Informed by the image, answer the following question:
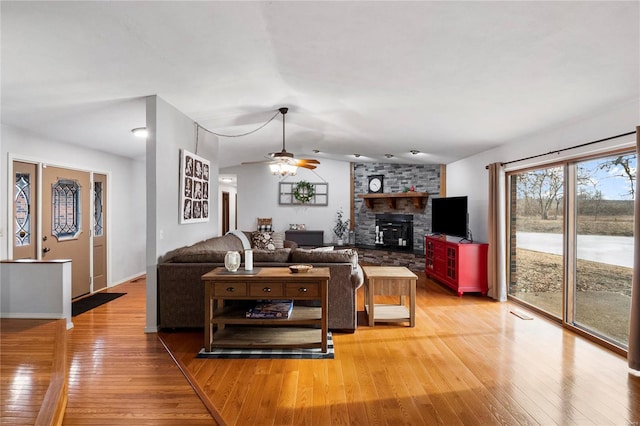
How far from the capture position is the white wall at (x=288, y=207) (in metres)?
9.05

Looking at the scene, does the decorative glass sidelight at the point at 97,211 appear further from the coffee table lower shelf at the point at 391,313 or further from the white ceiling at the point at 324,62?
the coffee table lower shelf at the point at 391,313

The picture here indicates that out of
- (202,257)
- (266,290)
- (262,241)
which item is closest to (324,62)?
(266,290)

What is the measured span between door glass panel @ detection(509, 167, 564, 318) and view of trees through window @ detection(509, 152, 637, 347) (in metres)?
0.01

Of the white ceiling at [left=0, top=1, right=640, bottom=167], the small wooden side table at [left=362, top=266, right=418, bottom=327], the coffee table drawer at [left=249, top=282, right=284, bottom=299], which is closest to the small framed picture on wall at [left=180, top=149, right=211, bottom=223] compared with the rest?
the white ceiling at [left=0, top=1, right=640, bottom=167]

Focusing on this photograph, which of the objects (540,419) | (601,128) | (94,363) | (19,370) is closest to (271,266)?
(94,363)

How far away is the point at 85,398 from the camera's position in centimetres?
252

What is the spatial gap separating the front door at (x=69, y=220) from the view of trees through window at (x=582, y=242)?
633cm

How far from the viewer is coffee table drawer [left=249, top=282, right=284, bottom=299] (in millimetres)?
3285

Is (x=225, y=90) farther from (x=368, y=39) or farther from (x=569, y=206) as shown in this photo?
(x=569, y=206)

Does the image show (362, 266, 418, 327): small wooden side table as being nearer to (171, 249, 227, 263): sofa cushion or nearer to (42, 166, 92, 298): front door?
(171, 249, 227, 263): sofa cushion

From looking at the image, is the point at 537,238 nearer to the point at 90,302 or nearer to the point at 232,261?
the point at 232,261

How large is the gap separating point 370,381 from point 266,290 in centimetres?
116

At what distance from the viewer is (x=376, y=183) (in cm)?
877

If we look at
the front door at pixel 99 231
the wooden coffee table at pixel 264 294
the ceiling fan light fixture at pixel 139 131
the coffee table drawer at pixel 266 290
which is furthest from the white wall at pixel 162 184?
the front door at pixel 99 231
